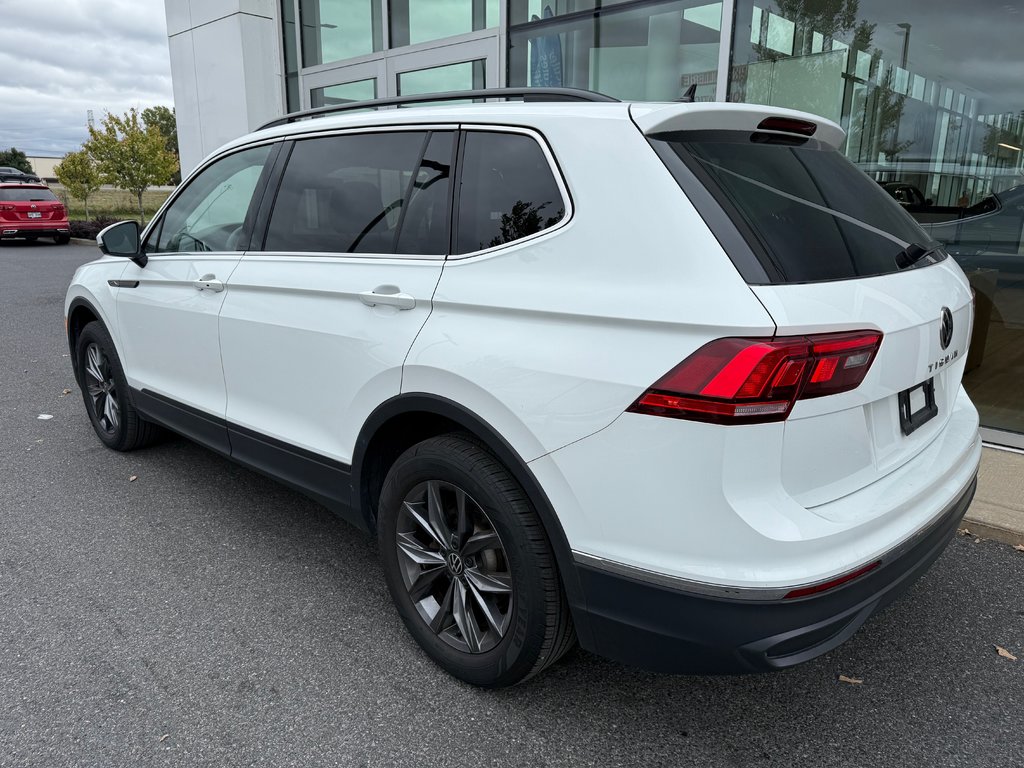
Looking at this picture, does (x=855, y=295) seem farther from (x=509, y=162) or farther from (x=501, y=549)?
(x=501, y=549)

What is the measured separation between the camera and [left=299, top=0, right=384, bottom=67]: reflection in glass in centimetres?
1021

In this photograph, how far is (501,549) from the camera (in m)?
2.40

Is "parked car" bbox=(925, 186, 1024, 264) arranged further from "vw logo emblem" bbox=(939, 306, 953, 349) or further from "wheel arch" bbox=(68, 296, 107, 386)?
"wheel arch" bbox=(68, 296, 107, 386)

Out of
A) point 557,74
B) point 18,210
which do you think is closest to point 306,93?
point 557,74

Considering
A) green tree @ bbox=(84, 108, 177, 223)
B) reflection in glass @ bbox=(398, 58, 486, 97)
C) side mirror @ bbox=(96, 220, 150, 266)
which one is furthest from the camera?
green tree @ bbox=(84, 108, 177, 223)

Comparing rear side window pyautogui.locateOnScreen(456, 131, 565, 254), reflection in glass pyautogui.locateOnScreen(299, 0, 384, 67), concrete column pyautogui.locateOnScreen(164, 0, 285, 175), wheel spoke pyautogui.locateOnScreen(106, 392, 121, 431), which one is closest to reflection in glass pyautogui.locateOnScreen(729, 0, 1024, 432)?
rear side window pyautogui.locateOnScreen(456, 131, 565, 254)

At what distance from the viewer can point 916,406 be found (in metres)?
2.21

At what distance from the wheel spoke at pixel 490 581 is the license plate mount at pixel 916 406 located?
1219mm

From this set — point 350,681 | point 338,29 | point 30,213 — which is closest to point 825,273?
point 350,681

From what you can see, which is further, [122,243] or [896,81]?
[896,81]

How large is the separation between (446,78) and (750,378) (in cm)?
857

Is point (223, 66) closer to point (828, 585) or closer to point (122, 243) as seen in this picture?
point (122, 243)

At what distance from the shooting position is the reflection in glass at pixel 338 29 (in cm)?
1021

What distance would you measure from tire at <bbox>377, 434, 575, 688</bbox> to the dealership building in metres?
4.13
